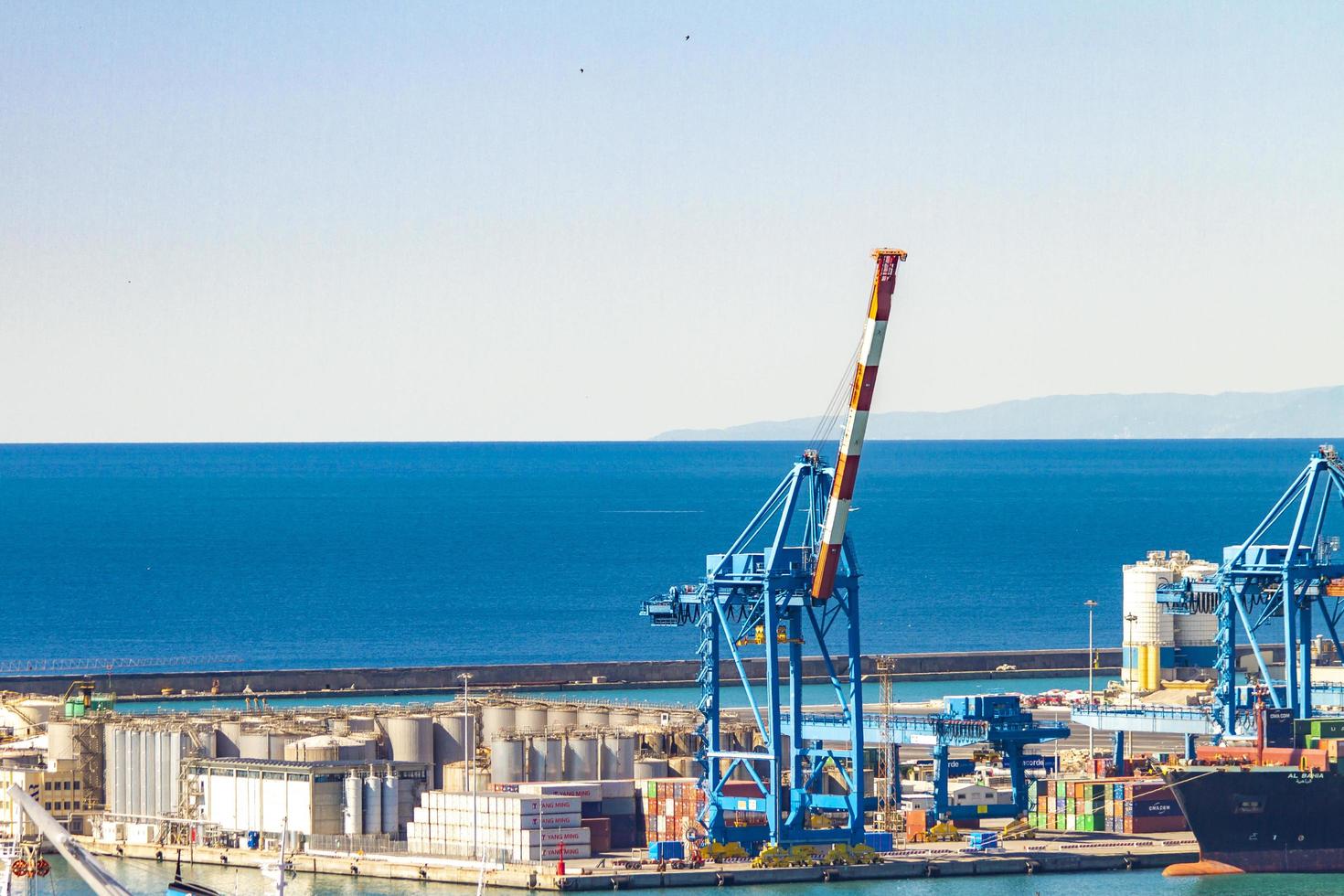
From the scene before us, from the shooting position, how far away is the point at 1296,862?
273 ft

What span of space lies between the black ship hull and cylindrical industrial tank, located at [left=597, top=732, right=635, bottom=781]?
57.6 ft

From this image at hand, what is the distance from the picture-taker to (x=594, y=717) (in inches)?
3775

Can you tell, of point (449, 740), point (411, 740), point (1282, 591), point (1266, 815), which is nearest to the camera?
point (1266, 815)

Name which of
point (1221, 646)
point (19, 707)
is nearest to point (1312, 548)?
point (1221, 646)

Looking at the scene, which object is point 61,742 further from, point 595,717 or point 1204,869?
point 1204,869

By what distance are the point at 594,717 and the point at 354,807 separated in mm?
15460

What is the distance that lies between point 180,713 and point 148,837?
988 centimetres

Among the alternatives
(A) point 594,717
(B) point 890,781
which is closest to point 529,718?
(A) point 594,717

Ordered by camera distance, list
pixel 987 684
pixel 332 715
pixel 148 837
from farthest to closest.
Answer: pixel 987 684
pixel 332 715
pixel 148 837

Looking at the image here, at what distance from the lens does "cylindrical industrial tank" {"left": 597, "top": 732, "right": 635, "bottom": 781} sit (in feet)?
286

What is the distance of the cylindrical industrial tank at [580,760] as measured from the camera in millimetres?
86750

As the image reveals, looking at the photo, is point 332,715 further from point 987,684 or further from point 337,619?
point 337,619

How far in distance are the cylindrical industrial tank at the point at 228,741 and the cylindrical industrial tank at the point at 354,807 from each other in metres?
7.40

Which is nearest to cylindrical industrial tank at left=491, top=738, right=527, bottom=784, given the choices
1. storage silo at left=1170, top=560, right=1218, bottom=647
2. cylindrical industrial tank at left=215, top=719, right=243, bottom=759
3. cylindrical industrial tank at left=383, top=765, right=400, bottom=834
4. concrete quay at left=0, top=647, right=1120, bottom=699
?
cylindrical industrial tank at left=383, top=765, right=400, bottom=834
